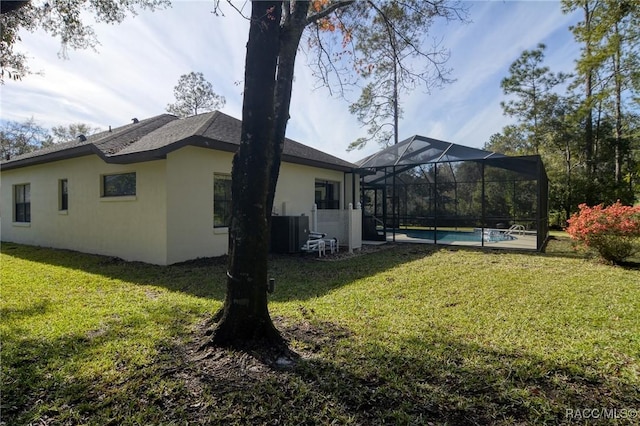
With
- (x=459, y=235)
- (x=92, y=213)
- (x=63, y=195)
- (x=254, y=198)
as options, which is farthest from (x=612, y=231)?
(x=63, y=195)

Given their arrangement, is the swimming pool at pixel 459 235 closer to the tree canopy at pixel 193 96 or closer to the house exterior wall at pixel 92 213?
the house exterior wall at pixel 92 213

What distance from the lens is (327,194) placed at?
43.8 feet

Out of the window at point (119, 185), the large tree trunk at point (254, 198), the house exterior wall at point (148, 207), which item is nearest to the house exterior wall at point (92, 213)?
the house exterior wall at point (148, 207)

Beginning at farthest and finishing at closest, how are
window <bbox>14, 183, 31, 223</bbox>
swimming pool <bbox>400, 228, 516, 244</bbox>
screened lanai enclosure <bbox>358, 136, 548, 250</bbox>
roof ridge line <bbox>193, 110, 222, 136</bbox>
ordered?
swimming pool <bbox>400, 228, 516, 244</bbox>, screened lanai enclosure <bbox>358, 136, 548, 250</bbox>, window <bbox>14, 183, 31, 223</bbox>, roof ridge line <bbox>193, 110, 222, 136</bbox>

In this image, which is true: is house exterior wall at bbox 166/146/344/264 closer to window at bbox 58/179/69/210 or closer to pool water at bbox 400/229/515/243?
window at bbox 58/179/69/210

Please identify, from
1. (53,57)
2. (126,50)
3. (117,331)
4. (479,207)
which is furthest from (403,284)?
(479,207)

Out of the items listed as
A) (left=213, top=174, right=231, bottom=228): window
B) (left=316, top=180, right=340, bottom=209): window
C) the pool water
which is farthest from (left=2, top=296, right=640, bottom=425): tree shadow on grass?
the pool water

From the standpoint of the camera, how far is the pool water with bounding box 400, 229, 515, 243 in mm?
14078

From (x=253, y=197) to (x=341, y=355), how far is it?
1.70 meters

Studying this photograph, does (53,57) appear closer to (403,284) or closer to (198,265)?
(198,265)

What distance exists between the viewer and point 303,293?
553 centimetres

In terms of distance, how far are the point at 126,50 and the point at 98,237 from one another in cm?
525

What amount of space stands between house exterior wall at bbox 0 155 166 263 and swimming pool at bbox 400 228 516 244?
10.9 meters

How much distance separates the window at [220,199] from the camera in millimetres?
8920
